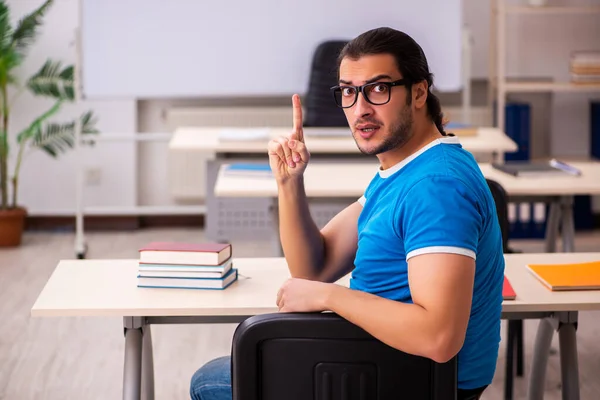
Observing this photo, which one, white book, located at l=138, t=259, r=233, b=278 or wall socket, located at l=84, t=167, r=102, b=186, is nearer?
white book, located at l=138, t=259, r=233, b=278

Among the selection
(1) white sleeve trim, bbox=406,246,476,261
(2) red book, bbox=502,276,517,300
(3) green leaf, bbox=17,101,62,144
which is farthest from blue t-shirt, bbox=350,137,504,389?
(3) green leaf, bbox=17,101,62,144

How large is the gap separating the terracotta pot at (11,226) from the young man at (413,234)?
12.8 ft

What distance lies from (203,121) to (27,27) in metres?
1.22

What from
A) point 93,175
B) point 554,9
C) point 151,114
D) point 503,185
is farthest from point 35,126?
point 554,9

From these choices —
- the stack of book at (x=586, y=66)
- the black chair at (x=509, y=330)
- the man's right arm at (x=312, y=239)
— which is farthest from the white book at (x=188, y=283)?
the stack of book at (x=586, y=66)

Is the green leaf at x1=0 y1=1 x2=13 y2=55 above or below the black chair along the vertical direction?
above

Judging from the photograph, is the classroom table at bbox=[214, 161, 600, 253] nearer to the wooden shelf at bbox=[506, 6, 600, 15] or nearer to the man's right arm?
the man's right arm

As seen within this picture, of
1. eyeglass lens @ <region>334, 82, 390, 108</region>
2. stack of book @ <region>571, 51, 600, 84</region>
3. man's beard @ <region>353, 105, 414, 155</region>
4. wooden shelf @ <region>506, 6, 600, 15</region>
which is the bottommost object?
man's beard @ <region>353, 105, 414, 155</region>

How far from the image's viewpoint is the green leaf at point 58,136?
5.73 m

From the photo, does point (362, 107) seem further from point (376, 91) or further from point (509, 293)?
point (509, 293)

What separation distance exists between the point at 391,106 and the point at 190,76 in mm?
3952

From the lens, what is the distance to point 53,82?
575 centimetres

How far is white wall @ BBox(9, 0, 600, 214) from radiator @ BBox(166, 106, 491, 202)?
0.53 feet

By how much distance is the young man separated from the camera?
160 centimetres
